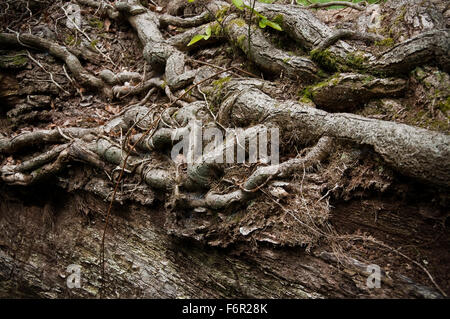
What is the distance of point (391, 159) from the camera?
192cm

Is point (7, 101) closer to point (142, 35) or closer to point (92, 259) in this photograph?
point (142, 35)

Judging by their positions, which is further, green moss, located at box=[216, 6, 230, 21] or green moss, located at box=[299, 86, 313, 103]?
green moss, located at box=[216, 6, 230, 21]

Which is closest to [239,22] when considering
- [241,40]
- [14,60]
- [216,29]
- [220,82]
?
[241,40]

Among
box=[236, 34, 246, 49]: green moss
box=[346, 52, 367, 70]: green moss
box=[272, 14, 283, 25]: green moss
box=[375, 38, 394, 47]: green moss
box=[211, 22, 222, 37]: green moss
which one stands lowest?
box=[346, 52, 367, 70]: green moss

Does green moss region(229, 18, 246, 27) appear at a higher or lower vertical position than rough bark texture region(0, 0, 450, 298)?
higher

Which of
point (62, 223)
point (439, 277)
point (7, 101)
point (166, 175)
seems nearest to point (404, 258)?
point (439, 277)

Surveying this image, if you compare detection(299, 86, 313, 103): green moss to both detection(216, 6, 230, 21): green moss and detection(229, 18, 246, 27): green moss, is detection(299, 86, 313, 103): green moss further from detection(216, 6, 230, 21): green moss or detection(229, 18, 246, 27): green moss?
detection(216, 6, 230, 21): green moss

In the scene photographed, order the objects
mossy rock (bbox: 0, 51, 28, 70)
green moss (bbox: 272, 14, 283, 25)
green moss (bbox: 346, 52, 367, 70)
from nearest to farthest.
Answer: green moss (bbox: 346, 52, 367, 70), green moss (bbox: 272, 14, 283, 25), mossy rock (bbox: 0, 51, 28, 70)

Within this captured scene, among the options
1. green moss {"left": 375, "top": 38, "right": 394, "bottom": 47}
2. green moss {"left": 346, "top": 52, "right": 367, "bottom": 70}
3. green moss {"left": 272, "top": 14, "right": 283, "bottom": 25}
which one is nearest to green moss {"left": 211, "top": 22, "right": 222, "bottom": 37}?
green moss {"left": 272, "top": 14, "right": 283, "bottom": 25}

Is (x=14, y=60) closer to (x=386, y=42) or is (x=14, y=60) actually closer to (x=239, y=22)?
(x=239, y=22)

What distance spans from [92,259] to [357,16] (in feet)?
11.5

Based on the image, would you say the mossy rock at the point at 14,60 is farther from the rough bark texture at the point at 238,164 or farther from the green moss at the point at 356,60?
the green moss at the point at 356,60

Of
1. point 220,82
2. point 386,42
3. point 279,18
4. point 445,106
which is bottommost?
point 445,106

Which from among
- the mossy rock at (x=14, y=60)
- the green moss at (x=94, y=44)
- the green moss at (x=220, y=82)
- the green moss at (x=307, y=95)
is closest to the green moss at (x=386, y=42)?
the green moss at (x=307, y=95)
